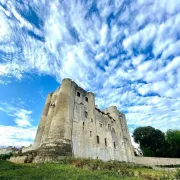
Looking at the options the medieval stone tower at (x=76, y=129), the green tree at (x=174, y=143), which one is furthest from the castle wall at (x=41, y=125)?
the green tree at (x=174, y=143)

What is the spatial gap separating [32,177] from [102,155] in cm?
2100

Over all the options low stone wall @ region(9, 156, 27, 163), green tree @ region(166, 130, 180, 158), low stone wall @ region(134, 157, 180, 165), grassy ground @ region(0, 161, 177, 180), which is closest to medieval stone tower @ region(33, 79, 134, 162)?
low stone wall @ region(9, 156, 27, 163)

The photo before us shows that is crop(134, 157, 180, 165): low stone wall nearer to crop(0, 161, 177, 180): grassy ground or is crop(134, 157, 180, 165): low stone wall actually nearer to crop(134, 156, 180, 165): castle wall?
crop(134, 156, 180, 165): castle wall

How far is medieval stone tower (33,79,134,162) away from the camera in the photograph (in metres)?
21.8

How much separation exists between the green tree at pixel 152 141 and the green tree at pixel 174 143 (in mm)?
1718

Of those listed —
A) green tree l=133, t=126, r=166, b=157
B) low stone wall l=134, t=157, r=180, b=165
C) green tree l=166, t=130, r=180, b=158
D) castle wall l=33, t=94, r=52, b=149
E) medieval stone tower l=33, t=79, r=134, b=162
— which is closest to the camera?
medieval stone tower l=33, t=79, r=134, b=162

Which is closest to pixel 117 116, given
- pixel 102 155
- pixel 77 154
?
pixel 102 155

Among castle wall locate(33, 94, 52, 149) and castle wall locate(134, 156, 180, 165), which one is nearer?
castle wall locate(33, 94, 52, 149)

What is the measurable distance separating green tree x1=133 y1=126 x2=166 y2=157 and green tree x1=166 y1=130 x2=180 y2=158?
172 cm

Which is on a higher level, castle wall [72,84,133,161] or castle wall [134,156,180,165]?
castle wall [72,84,133,161]

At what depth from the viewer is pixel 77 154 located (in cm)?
2295

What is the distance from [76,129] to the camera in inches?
985

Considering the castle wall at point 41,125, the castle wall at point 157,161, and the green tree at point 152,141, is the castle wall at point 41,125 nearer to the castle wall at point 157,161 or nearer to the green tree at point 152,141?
the castle wall at point 157,161

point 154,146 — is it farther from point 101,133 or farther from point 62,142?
point 62,142
